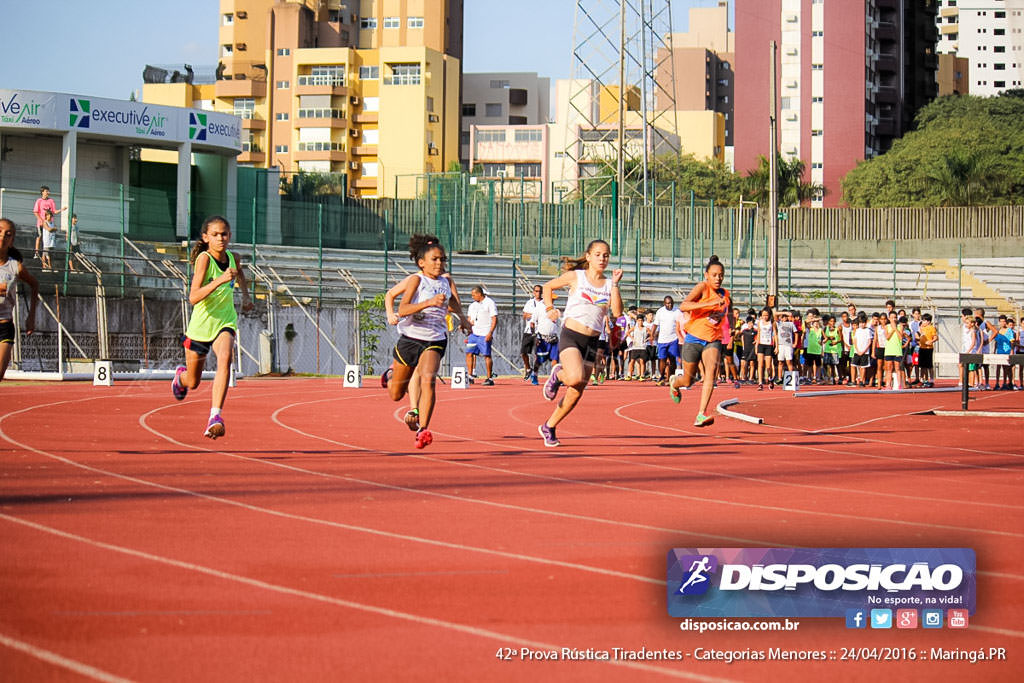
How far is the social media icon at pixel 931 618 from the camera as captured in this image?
4.80m

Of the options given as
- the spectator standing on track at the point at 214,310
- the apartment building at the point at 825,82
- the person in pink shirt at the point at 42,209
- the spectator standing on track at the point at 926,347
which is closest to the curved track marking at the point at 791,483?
the spectator standing on track at the point at 214,310

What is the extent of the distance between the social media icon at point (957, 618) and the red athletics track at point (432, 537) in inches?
2.9

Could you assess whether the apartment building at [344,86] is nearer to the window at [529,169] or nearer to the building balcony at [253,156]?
the building balcony at [253,156]

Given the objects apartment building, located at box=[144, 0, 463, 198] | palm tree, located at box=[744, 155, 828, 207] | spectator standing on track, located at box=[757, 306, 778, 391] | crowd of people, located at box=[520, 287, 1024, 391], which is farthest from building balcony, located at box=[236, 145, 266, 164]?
spectator standing on track, located at box=[757, 306, 778, 391]

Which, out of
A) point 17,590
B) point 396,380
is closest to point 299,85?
point 396,380

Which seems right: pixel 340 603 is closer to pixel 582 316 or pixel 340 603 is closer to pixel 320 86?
pixel 582 316

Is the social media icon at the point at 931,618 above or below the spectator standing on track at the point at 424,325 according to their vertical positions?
below

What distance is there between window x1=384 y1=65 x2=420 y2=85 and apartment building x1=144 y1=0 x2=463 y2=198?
74 mm

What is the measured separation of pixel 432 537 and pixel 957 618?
3.03 m

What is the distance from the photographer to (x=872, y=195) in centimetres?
8369

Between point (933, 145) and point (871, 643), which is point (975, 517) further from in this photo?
point (933, 145)

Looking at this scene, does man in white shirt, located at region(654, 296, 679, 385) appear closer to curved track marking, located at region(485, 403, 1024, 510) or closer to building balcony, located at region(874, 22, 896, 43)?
curved track marking, located at region(485, 403, 1024, 510)

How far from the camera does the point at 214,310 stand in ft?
38.1

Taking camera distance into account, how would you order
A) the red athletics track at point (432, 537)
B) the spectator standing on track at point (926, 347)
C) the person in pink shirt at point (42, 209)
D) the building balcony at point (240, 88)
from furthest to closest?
the building balcony at point (240, 88) → the spectator standing on track at point (926, 347) → the person in pink shirt at point (42, 209) → the red athletics track at point (432, 537)
